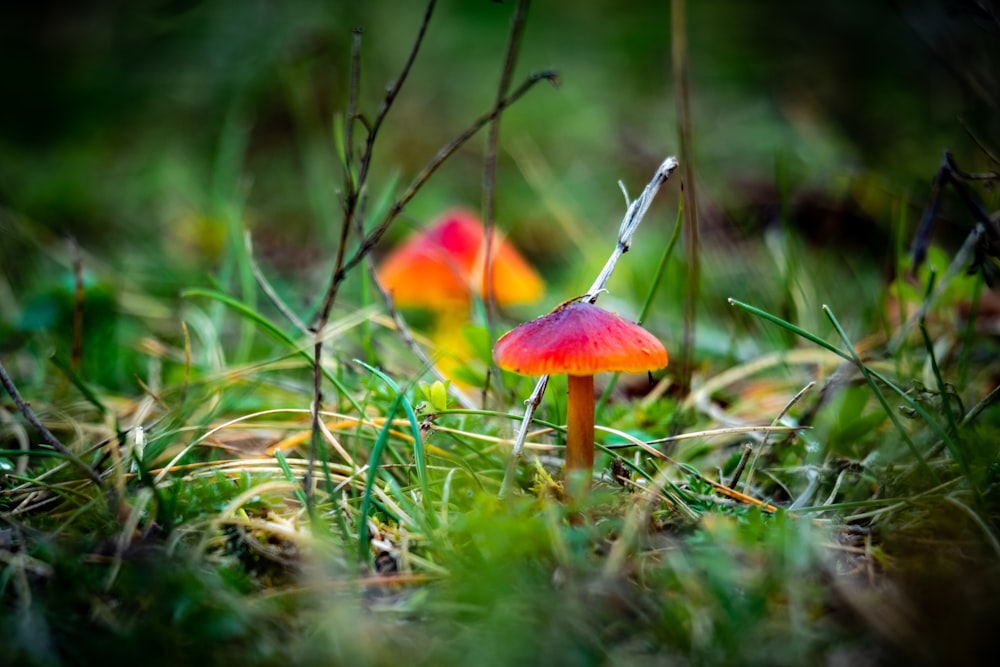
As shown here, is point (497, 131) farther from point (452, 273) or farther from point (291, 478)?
point (452, 273)

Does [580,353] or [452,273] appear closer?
[580,353]

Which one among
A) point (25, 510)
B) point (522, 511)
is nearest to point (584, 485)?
point (522, 511)

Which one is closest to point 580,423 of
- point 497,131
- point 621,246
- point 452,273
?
point 621,246

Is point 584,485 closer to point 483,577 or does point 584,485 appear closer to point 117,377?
point 483,577

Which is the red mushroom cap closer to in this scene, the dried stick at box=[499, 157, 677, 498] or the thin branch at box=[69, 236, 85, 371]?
the dried stick at box=[499, 157, 677, 498]

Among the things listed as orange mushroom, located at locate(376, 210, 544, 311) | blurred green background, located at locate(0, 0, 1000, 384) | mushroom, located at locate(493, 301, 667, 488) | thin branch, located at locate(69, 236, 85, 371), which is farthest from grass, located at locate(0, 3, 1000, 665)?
blurred green background, located at locate(0, 0, 1000, 384)

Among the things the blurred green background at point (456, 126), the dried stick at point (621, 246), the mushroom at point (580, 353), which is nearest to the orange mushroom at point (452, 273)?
the blurred green background at point (456, 126)
